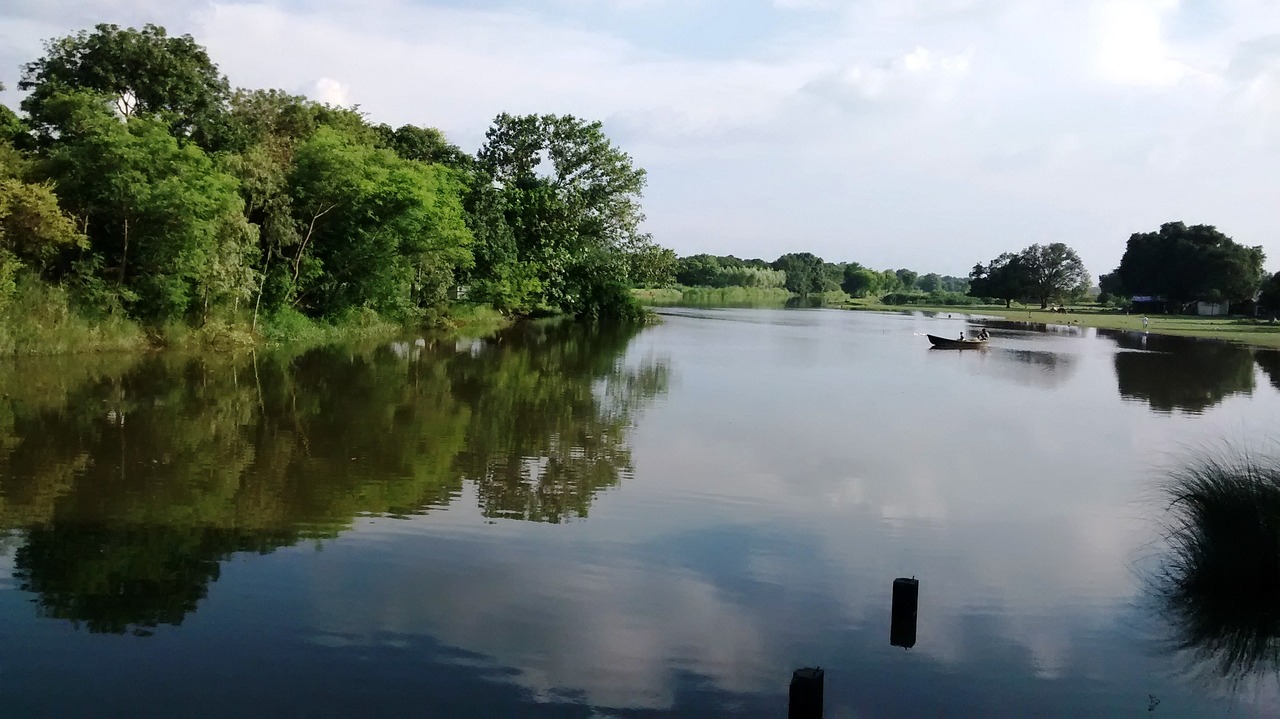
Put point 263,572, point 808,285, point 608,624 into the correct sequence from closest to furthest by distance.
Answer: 1. point 608,624
2. point 263,572
3. point 808,285

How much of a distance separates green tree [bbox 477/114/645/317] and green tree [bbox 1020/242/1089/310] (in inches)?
2756

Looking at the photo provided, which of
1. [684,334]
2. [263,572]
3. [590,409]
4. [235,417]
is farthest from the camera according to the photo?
[684,334]

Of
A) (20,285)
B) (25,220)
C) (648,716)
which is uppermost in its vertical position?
(25,220)

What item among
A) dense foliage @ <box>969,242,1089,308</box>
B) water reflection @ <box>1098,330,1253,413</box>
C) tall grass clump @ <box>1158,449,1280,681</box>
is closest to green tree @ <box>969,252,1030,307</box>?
dense foliage @ <box>969,242,1089,308</box>

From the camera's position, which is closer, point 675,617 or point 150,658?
point 150,658

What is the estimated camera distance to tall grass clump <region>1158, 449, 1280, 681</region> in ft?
24.6

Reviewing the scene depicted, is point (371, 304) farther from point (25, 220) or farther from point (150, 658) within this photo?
point (150, 658)

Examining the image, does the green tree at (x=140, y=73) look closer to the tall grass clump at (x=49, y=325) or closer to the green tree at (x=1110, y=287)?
the tall grass clump at (x=49, y=325)

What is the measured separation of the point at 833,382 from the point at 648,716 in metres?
20.7

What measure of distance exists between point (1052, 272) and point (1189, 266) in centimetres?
2102

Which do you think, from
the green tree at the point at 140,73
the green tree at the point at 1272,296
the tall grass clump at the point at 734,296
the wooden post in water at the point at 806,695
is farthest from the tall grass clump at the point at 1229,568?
the tall grass clump at the point at 734,296

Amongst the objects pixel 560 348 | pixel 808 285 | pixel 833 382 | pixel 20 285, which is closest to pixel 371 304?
pixel 560 348

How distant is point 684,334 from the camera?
150 ft

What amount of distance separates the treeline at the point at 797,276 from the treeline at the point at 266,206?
73.5 m
